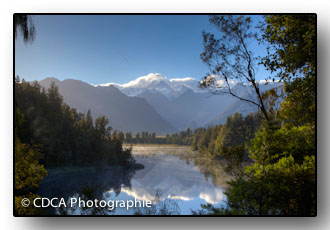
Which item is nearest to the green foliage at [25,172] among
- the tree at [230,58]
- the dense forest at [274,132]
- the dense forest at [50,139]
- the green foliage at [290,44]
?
the dense forest at [50,139]

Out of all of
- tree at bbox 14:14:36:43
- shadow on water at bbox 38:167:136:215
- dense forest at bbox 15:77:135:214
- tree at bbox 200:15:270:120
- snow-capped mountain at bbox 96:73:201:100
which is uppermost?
tree at bbox 14:14:36:43

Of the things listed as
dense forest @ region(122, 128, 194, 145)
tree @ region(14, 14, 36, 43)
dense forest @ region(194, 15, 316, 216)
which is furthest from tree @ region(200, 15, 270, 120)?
tree @ region(14, 14, 36, 43)

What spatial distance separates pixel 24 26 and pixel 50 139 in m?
1.97

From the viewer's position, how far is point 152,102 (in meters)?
5.38

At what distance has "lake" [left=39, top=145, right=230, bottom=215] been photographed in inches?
165

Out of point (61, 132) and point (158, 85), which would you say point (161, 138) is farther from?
point (61, 132)

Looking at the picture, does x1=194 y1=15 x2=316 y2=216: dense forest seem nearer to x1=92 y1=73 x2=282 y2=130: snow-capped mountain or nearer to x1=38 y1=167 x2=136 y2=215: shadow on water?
x1=92 y1=73 x2=282 y2=130: snow-capped mountain

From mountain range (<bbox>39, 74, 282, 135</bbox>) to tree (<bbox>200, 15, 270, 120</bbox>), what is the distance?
0.11 m

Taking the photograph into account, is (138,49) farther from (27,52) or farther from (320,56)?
(320,56)

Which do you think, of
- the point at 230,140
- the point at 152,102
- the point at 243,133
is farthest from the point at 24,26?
the point at 243,133

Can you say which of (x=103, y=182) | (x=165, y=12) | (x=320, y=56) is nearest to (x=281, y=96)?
(x=320, y=56)

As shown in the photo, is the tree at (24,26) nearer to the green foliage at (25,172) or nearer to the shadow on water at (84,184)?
the green foliage at (25,172)

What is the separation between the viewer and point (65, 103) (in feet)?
15.8

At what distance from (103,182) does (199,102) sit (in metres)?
2.28
